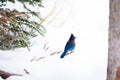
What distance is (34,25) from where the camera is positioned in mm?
2842

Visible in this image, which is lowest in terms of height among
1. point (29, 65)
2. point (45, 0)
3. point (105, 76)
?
point (105, 76)

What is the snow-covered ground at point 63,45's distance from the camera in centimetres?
283

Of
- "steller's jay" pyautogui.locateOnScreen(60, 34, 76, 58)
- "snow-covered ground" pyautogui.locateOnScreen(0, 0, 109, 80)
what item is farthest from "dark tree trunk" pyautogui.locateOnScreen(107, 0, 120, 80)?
"steller's jay" pyautogui.locateOnScreen(60, 34, 76, 58)

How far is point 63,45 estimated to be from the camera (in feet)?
9.68

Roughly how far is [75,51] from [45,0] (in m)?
0.55

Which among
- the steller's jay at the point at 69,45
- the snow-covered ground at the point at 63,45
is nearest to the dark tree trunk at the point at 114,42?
the snow-covered ground at the point at 63,45

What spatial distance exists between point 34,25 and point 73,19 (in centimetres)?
39

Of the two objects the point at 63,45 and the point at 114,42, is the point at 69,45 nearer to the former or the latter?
the point at 63,45

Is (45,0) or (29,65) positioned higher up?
(45,0)

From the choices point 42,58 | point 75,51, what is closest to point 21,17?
point 42,58

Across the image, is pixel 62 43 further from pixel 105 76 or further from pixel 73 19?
pixel 105 76

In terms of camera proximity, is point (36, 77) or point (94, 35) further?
point (94, 35)

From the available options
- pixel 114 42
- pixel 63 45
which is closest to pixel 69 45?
pixel 63 45

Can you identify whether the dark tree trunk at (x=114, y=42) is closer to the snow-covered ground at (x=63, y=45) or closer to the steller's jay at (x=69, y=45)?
the snow-covered ground at (x=63, y=45)
